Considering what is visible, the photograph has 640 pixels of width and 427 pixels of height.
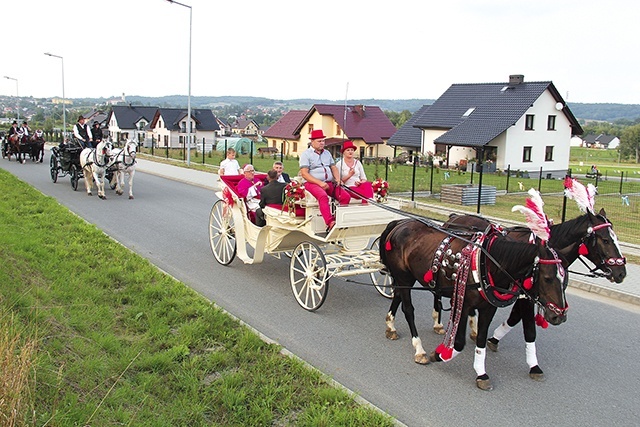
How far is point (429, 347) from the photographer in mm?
6660

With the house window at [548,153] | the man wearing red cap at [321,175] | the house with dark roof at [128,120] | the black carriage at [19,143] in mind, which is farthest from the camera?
the house with dark roof at [128,120]

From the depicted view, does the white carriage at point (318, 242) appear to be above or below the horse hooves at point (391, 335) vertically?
above

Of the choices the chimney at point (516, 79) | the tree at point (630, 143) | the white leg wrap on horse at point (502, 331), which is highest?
the chimney at point (516, 79)

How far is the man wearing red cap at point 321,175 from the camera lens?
7.82 metres

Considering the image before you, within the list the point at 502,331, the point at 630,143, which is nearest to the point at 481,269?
the point at 502,331

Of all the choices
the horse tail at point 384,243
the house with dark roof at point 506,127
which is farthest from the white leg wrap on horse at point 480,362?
the house with dark roof at point 506,127

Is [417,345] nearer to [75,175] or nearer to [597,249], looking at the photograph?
[597,249]

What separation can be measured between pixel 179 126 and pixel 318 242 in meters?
69.7

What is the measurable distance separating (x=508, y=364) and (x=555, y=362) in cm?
53

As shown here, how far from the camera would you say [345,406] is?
5.00m

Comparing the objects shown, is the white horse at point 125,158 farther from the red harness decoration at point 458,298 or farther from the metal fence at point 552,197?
the red harness decoration at point 458,298

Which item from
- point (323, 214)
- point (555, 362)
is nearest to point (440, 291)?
point (555, 362)

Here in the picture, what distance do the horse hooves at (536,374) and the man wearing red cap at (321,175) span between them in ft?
10.0

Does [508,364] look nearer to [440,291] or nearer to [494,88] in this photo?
[440,291]
